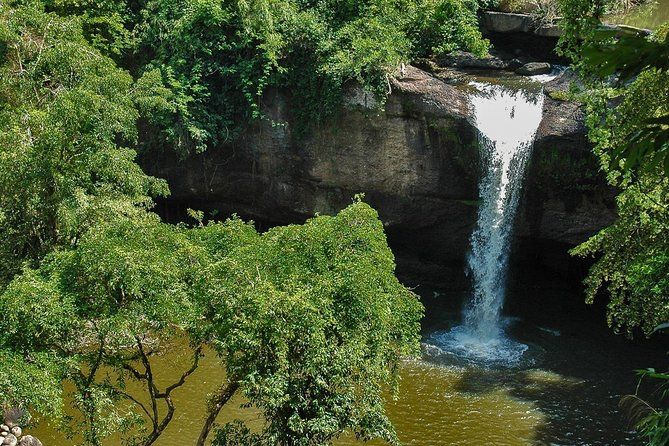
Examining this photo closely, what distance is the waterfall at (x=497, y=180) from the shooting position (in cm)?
1496

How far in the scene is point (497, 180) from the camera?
15.2m

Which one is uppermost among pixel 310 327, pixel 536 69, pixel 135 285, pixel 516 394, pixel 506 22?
pixel 506 22

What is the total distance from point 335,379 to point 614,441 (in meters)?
5.73

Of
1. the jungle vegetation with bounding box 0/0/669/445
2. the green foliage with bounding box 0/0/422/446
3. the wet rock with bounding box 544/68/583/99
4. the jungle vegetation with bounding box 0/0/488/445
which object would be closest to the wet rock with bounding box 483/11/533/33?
the jungle vegetation with bounding box 0/0/488/445

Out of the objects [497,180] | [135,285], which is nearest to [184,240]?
[135,285]

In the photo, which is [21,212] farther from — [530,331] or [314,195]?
[530,331]

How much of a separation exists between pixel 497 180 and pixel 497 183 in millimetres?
59

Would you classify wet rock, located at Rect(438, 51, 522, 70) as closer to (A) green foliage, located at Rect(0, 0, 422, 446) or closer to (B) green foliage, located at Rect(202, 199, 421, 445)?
(A) green foliage, located at Rect(0, 0, 422, 446)

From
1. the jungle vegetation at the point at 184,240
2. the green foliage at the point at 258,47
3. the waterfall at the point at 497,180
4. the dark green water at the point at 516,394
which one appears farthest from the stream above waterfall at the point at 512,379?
the green foliage at the point at 258,47

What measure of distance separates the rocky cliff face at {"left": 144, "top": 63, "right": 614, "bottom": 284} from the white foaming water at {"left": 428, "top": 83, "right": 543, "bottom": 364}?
9.0 inches

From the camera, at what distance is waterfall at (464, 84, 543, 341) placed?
589 inches

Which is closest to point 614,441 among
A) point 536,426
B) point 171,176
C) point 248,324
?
point 536,426

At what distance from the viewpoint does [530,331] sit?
1537cm

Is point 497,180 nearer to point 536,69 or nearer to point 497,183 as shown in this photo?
point 497,183
